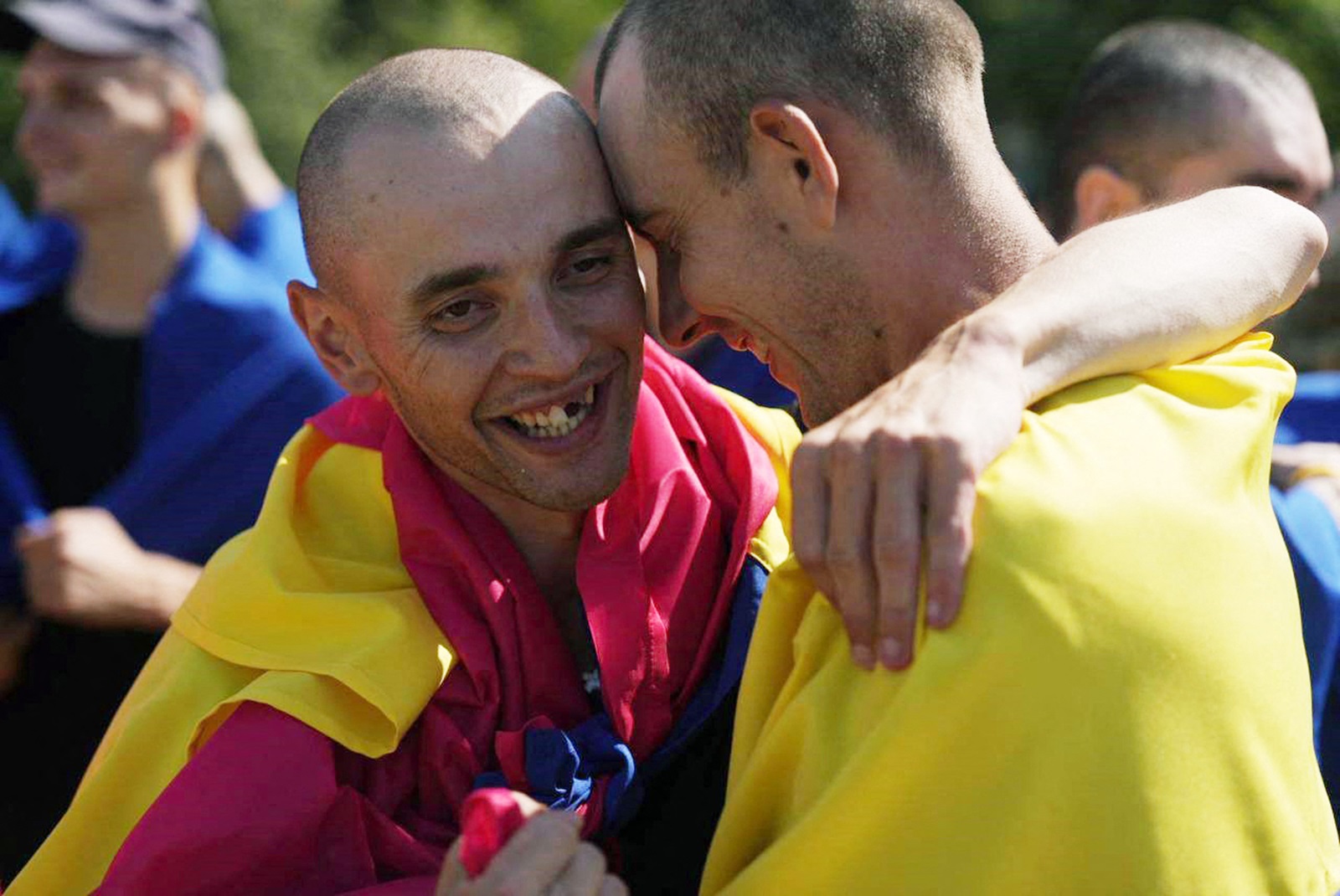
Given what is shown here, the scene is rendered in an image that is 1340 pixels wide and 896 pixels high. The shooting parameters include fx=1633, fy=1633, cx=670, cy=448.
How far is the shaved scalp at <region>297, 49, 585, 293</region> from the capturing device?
2.50m

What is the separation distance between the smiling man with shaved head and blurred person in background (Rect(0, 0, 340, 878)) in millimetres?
1554

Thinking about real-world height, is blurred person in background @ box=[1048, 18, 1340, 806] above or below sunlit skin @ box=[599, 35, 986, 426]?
below

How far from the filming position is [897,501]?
1.75 metres

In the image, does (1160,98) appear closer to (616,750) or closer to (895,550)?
(616,750)

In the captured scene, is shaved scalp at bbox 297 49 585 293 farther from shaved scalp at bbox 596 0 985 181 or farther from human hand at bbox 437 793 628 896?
human hand at bbox 437 793 628 896

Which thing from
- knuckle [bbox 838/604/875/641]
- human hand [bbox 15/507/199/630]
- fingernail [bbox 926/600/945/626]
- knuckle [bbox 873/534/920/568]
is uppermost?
knuckle [bbox 873/534/920/568]

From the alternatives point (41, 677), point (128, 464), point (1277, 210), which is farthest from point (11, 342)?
point (1277, 210)

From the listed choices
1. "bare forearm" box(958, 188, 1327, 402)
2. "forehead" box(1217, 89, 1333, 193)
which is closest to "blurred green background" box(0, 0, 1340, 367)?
"forehead" box(1217, 89, 1333, 193)

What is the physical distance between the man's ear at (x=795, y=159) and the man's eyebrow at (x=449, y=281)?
1.47 feet

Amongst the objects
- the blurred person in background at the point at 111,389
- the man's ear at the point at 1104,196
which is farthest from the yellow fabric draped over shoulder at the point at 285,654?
the man's ear at the point at 1104,196

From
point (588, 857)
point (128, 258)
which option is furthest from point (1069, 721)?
point (128, 258)

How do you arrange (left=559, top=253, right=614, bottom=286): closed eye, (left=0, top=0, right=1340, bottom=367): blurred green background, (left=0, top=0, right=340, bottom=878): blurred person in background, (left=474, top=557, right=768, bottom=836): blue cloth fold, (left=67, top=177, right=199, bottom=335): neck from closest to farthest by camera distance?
(left=474, top=557, right=768, bottom=836): blue cloth fold
(left=559, top=253, right=614, bottom=286): closed eye
(left=0, top=0, right=340, bottom=878): blurred person in background
(left=67, top=177, right=199, bottom=335): neck
(left=0, top=0, right=1340, bottom=367): blurred green background

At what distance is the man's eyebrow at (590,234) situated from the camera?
248 cm

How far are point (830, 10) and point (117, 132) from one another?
9.74ft
